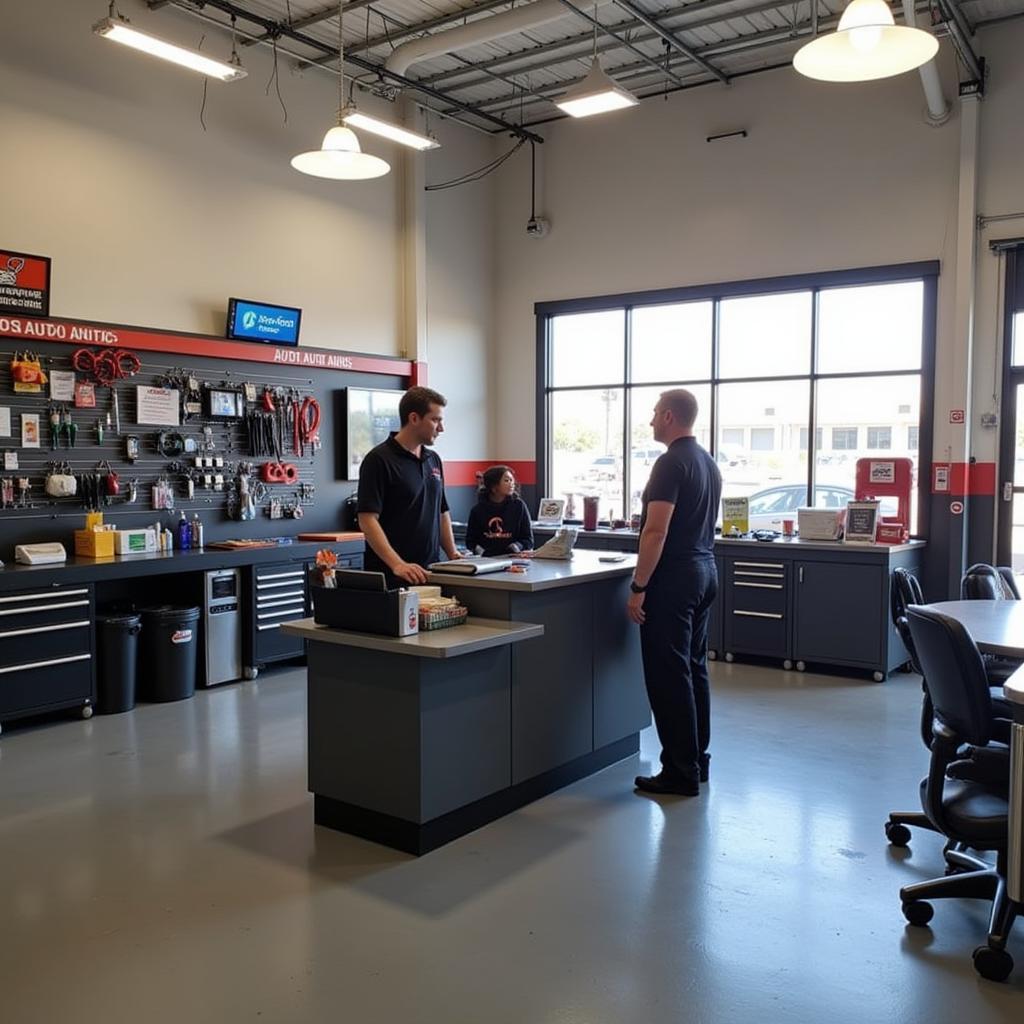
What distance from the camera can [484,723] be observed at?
11.2 ft

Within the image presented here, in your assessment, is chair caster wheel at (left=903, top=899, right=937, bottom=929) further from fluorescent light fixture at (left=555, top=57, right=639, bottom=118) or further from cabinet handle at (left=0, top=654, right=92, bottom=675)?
fluorescent light fixture at (left=555, top=57, right=639, bottom=118)

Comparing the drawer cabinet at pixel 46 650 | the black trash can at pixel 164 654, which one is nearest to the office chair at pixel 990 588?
the black trash can at pixel 164 654

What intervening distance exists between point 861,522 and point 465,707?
3.77 m

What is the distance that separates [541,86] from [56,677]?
584 cm

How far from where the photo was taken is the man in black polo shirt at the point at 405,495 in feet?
12.0

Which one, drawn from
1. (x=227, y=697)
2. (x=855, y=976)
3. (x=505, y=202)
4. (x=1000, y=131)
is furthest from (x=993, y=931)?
(x=505, y=202)

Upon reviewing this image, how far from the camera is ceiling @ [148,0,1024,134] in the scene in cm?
593

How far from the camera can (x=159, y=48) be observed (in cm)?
464

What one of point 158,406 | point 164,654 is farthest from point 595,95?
point 164,654

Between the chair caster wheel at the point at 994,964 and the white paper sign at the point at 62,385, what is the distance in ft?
16.7

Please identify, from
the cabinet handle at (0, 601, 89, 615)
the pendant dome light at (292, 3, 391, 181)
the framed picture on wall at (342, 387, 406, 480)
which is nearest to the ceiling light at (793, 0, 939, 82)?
the pendant dome light at (292, 3, 391, 181)

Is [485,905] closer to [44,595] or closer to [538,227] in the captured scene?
[44,595]

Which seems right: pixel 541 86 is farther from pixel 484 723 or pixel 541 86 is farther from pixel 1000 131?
pixel 484 723

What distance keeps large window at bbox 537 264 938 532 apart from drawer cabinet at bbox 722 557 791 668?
1073 mm
